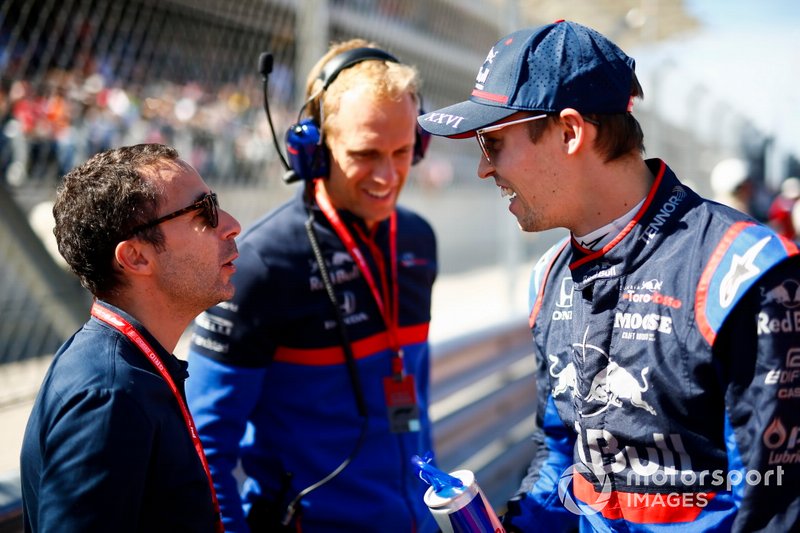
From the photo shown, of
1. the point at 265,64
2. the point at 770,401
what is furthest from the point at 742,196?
the point at 770,401

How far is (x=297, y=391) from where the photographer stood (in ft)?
6.81

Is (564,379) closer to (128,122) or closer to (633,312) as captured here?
(633,312)

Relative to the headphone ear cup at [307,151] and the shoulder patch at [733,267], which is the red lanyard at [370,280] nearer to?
the headphone ear cup at [307,151]

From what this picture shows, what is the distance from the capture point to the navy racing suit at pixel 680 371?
4.09 ft

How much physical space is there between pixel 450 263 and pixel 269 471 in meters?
6.47

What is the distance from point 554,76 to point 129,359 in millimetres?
1024

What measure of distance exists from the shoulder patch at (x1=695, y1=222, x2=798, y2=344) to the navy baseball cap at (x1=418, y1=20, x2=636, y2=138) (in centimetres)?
36

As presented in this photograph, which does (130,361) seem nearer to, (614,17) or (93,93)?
(93,93)

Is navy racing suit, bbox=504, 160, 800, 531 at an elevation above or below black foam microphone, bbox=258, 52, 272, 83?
below

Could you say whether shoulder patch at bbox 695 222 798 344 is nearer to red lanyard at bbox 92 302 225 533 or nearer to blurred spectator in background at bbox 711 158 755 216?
red lanyard at bbox 92 302 225 533

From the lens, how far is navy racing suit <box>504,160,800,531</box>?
125cm

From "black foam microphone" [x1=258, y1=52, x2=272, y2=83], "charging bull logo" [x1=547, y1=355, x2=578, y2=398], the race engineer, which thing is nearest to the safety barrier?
the race engineer

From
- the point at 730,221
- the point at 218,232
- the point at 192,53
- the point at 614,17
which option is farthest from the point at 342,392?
the point at 614,17

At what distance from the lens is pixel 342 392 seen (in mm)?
2111
